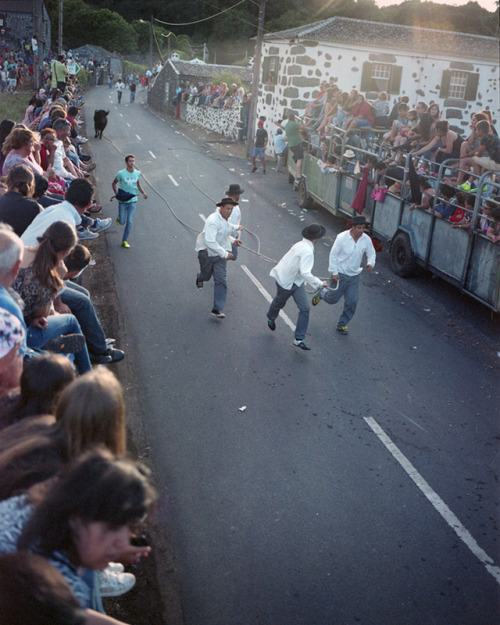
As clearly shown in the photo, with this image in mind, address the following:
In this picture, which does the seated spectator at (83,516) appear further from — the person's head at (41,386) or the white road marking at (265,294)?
the white road marking at (265,294)

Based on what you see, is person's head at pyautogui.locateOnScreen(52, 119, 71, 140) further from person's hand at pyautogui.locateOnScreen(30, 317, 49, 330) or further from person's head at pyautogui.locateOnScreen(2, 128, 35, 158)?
person's hand at pyautogui.locateOnScreen(30, 317, 49, 330)

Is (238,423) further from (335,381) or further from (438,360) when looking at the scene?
(438,360)

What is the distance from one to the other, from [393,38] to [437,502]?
26.5 metres

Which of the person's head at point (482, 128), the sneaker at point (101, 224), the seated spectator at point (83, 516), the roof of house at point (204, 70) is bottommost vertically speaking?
the sneaker at point (101, 224)

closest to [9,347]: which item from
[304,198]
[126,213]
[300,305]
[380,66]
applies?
[300,305]

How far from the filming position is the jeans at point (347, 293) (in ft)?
30.9

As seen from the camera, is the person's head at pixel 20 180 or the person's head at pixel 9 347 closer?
the person's head at pixel 9 347

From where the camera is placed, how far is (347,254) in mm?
9336

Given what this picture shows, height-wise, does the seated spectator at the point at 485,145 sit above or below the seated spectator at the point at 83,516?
above

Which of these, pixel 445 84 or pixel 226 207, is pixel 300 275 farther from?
pixel 445 84

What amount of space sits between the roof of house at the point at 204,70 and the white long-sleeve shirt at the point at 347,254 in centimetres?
3945

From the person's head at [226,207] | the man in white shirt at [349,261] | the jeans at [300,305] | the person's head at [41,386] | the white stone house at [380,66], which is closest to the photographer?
the person's head at [41,386]

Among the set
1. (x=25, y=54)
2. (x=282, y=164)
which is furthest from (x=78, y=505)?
(x=25, y=54)

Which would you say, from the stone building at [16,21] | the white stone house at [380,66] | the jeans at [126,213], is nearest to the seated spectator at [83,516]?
the jeans at [126,213]
